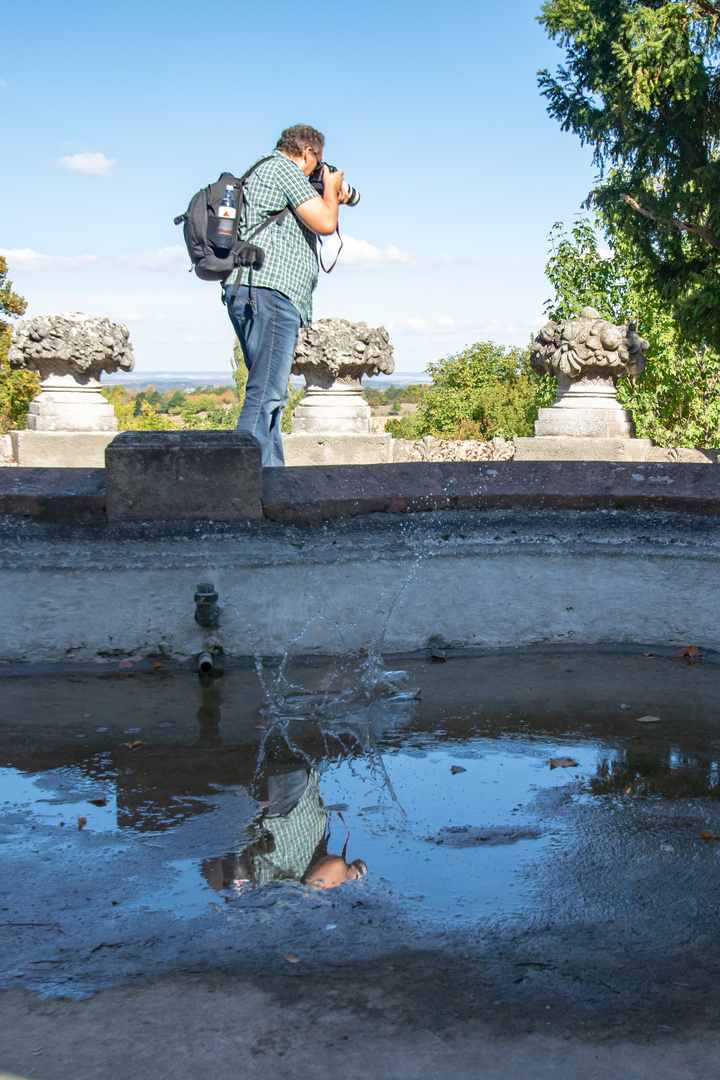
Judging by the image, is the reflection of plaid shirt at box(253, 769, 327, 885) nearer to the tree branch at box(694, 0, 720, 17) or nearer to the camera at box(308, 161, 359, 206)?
the camera at box(308, 161, 359, 206)

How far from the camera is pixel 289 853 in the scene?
2.20 m

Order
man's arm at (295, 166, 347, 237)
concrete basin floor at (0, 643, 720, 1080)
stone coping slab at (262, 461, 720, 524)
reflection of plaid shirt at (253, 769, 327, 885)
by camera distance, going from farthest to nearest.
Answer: man's arm at (295, 166, 347, 237), stone coping slab at (262, 461, 720, 524), reflection of plaid shirt at (253, 769, 327, 885), concrete basin floor at (0, 643, 720, 1080)

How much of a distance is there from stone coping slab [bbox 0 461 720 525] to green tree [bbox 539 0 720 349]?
446 inches

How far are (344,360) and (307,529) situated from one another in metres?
6.70

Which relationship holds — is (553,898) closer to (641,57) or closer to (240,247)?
(240,247)

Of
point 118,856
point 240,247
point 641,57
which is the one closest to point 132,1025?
point 118,856

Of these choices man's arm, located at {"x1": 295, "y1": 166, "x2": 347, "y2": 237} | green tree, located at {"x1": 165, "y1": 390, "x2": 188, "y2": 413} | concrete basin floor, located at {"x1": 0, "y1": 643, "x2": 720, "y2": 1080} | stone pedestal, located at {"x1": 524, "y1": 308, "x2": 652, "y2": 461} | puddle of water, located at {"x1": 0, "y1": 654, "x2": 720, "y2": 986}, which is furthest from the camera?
green tree, located at {"x1": 165, "y1": 390, "x2": 188, "y2": 413}

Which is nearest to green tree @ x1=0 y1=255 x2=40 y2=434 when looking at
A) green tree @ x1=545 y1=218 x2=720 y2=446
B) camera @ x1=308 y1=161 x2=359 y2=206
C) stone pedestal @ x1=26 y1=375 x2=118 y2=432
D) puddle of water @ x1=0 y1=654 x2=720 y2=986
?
stone pedestal @ x1=26 y1=375 x2=118 y2=432

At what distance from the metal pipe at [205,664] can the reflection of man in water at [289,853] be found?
1036 millimetres

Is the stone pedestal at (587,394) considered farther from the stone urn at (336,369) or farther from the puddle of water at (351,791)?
the puddle of water at (351,791)

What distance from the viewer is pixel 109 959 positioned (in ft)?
5.70

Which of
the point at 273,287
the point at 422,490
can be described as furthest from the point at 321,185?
the point at 422,490

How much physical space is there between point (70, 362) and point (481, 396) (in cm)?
967

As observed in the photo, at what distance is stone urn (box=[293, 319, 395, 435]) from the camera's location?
10.2 m
